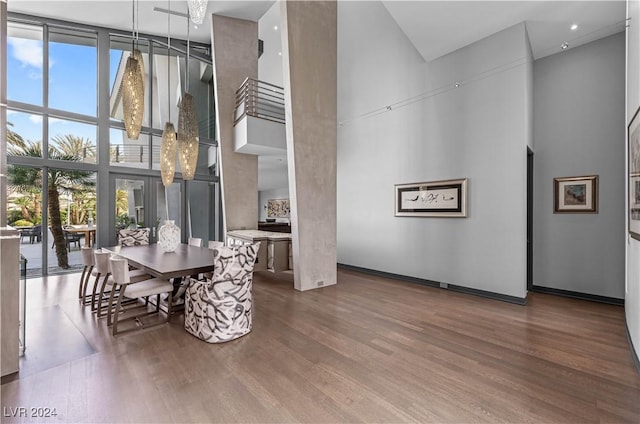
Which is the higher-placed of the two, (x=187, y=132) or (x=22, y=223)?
(x=187, y=132)

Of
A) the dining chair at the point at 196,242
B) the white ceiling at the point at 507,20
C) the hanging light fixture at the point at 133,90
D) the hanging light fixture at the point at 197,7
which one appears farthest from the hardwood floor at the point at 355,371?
the white ceiling at the point at 507,20

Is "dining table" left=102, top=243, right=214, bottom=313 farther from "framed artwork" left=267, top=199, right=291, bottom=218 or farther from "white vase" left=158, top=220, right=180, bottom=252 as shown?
"framed artwork" left=267, top=199, right=291, bottom=218

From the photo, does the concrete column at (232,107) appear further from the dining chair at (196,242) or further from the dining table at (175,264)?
the dining table at (175,264)

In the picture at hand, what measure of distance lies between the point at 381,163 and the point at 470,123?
1831 millimetres

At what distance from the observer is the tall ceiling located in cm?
379

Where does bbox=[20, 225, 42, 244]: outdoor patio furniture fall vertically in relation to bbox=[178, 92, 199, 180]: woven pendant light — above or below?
below

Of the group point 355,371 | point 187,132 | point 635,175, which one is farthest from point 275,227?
point 635,175

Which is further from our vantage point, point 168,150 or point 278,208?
point 278,208

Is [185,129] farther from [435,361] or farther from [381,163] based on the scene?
[435,361]

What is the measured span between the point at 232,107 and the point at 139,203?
3.08m

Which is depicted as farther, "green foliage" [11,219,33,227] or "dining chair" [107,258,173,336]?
"green foliage" [11,219,33,227]

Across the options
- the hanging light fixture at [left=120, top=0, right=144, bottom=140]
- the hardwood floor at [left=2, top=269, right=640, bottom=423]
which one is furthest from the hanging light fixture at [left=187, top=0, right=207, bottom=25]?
the hardwood floor at [left=2, top=269, right=640, bottom=423]

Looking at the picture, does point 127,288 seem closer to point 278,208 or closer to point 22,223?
point 22,223

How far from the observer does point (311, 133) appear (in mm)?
4875
